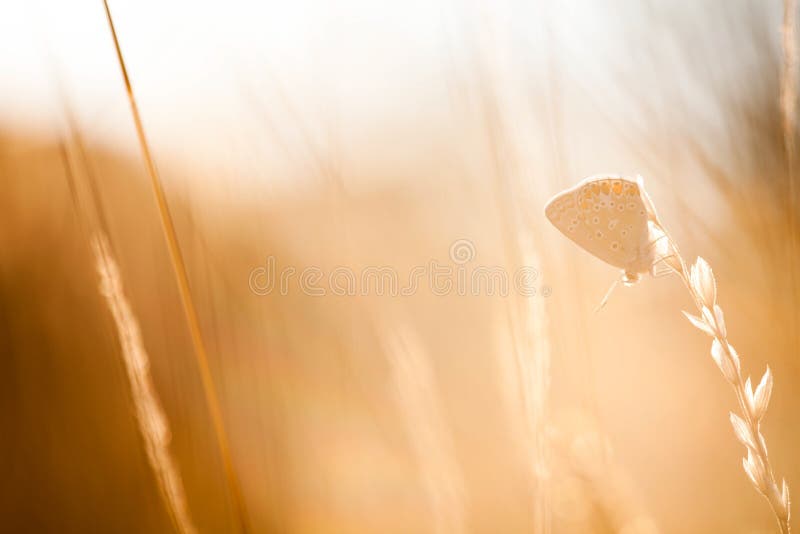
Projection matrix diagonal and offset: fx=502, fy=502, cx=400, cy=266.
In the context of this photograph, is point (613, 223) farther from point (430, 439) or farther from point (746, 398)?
point (430, 439)

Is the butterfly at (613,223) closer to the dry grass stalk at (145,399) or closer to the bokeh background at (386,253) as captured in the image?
the bokeh background at (386,253)

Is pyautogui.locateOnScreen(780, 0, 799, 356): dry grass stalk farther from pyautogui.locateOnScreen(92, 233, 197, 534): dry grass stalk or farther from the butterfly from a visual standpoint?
pyautogui.locateOnScreen(92, 233, 197, 534): dry grass stalk

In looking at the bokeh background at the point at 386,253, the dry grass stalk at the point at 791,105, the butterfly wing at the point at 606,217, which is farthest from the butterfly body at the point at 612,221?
the dry grass stalk at the point at 791,105

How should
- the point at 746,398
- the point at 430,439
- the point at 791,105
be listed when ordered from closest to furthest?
the point at 746,398 → the point at 791,105 → the point at 430,439

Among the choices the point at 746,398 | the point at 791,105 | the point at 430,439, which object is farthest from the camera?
the point at 430,439

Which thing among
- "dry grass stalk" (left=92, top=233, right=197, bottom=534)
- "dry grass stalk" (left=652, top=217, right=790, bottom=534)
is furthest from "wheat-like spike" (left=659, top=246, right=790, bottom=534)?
"dry grass stalk" (left=92, top=233, right=197, bottom=534)

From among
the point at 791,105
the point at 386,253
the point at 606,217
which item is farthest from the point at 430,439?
the point at 791,105

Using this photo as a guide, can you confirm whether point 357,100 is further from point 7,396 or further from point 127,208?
point 7,396

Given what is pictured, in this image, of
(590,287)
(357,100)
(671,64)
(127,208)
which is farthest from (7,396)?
(671,64)
